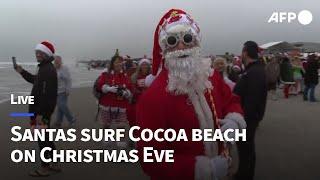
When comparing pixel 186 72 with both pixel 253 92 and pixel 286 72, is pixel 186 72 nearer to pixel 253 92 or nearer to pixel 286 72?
pixel 253 92

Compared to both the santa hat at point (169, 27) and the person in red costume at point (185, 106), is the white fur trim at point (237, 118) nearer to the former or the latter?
the person in red costume at point (185, 106)

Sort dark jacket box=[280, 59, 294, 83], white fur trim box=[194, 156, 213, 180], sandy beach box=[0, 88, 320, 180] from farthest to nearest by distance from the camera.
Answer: dark jacket box=[280, 59, 294, 83]
sandy beach box=[0, 88, 320, 180]
white fur trim box=[194, 156, 213, 180]

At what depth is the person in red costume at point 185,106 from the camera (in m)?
2.73

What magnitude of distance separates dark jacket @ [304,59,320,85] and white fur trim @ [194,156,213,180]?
13.9 meters

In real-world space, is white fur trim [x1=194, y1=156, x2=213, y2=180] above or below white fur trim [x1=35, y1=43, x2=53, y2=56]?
below

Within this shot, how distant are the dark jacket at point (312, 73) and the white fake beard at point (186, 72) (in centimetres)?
1371

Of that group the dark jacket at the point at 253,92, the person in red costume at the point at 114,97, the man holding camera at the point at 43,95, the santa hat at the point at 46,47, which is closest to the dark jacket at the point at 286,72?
the person in red costume at the point at 114,97

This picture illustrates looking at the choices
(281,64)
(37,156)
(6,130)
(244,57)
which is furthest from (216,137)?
(281,64)

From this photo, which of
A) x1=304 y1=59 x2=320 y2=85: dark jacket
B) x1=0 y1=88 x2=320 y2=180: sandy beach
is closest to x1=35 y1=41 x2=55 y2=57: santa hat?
x1=0 y1=88 x2=320 y2=180: sandy beach

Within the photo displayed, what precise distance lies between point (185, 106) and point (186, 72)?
21cm

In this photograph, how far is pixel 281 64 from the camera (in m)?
17.7

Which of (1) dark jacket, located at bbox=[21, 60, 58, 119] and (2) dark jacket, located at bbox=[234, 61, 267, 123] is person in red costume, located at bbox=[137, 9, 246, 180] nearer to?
(2) dark jacket, located at bbox=[234, 61, 267, 123]

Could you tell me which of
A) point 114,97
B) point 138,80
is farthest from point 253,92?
point 114,97

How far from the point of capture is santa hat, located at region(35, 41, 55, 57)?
635 centimetres
